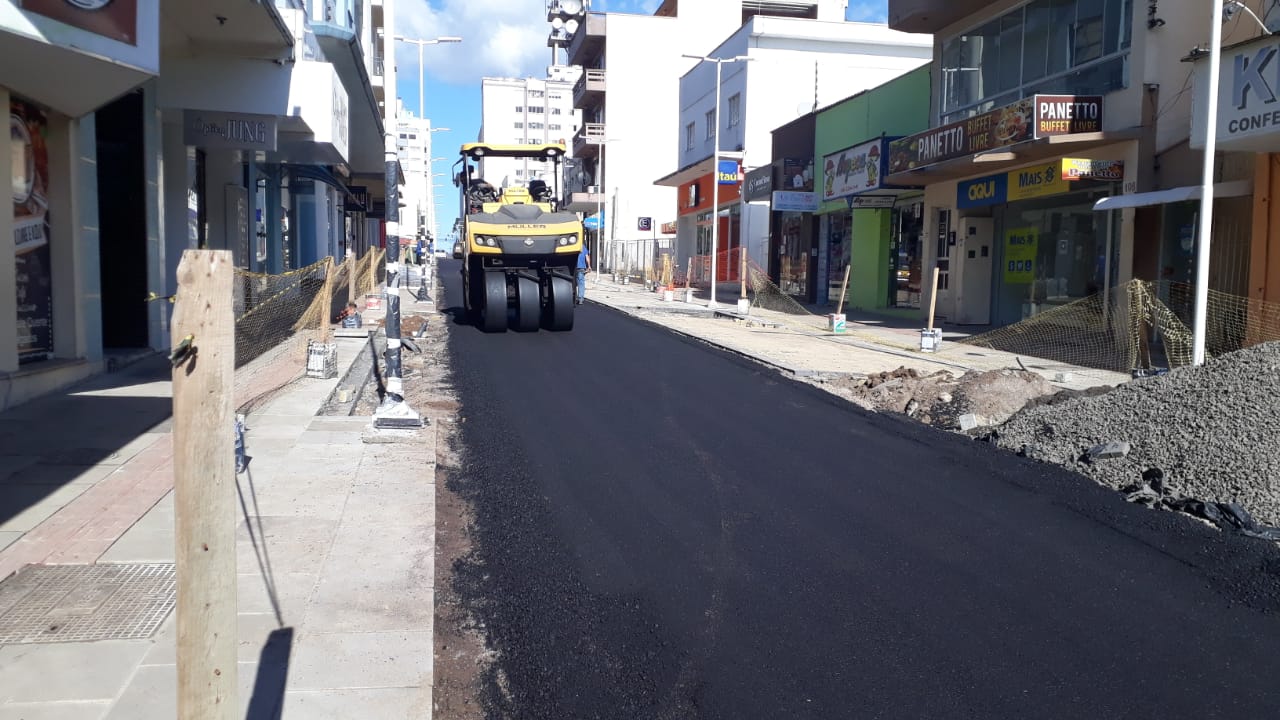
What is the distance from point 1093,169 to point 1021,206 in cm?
420

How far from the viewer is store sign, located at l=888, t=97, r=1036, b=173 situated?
17.9 m

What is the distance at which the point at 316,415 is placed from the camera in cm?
993

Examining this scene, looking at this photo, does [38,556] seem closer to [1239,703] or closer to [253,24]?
[1239,703]

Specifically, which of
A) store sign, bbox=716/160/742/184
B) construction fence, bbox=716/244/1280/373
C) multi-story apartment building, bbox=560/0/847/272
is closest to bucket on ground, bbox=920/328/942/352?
construction fence, bbox=716/244/1280/373

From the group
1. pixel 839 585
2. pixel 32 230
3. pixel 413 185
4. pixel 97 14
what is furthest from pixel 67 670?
pixel 413 185

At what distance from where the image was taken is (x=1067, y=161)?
17.4 meters

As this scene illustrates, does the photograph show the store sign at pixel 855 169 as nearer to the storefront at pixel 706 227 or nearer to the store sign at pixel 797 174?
the store sign at pixel 797 174

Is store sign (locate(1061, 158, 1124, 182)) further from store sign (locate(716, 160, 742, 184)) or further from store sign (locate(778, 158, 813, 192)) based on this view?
store sign (locate(716, 160, 742, 184))

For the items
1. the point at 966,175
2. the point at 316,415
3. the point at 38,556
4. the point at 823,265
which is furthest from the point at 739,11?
the point at 38,556

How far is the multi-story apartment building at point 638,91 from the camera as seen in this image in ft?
202

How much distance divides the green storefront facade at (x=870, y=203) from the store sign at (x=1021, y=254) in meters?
2.92

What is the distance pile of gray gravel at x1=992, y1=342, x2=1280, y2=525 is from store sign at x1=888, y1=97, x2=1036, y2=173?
9.37m

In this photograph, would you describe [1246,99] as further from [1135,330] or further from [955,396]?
[955,396]

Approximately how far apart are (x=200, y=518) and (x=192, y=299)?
1.73 ft
